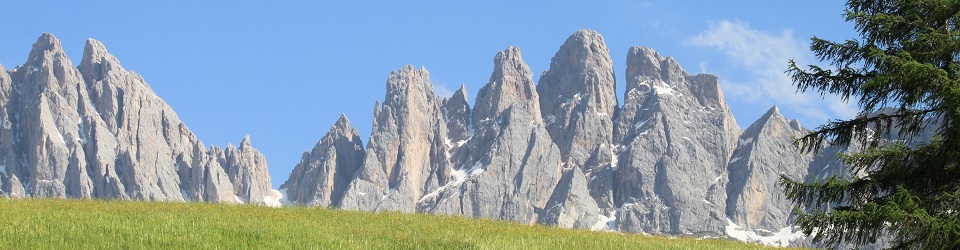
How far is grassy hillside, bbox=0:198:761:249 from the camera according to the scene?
1934 cm

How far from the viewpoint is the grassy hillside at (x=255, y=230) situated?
63.5ft

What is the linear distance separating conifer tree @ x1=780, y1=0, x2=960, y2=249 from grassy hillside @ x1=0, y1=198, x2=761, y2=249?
643cm

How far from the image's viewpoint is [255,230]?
71.1 ft

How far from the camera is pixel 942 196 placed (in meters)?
15.1

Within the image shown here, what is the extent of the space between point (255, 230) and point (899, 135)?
1231 centimetres

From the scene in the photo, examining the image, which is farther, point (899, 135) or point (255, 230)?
point (255, 230)

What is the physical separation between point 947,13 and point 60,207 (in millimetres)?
20725

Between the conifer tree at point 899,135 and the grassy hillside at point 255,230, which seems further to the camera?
the grassy hillside at point 255,230

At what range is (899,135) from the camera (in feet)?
55.1

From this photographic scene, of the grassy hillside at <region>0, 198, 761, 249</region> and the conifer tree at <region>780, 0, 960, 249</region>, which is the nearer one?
the conifer tree at <region>780, 0, 960, 249</region>

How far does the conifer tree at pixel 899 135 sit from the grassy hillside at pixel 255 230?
643 cm

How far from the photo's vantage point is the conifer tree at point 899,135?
14992mm

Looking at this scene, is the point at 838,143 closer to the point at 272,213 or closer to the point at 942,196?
the point at 942,196

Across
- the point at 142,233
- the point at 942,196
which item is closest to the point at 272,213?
the point at 142,233
